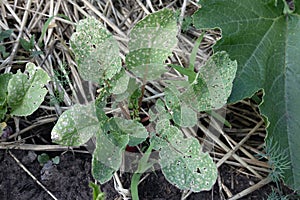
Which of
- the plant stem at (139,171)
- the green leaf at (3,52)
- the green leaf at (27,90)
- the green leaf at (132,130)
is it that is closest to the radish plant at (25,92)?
the green leaf at (27,90)

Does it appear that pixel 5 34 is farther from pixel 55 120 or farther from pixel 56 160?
pixel 56 160

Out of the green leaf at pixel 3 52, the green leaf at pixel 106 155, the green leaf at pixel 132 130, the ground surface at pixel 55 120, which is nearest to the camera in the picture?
the green leaf at pixel 106 155

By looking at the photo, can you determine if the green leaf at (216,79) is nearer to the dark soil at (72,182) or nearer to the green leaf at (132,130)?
the green leaf at (132,130)

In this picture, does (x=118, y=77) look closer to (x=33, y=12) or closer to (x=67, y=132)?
(x=67, y=132)

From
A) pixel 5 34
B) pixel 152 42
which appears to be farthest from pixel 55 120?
pixel 152 42

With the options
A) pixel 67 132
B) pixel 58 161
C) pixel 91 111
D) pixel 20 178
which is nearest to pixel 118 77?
pixel 91 111

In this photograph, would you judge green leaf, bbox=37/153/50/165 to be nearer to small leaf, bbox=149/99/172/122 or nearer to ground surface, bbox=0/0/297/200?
ground surface, bbox=0/0/297/200

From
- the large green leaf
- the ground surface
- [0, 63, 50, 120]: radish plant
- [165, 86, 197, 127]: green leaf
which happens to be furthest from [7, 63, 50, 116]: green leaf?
the large green leaf
